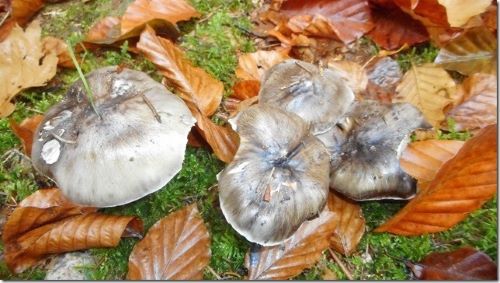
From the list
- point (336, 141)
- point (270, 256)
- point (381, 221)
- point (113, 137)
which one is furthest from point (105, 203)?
point (381, 221)

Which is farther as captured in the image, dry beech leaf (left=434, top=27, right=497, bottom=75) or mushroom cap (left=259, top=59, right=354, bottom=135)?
dry beech leaf (left=434, top=27, right=497, bottom=75)

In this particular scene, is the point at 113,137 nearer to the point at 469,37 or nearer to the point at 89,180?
the point at 89,180

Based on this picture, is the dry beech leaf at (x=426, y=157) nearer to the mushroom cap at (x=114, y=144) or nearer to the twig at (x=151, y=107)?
the mushroom cap at (x=114, y=144)

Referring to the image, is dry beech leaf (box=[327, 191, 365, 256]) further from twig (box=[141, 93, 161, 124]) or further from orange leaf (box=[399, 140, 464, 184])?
twig (box=[141, 93, 161, 124])

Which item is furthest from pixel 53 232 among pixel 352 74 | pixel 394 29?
pixel 394 29

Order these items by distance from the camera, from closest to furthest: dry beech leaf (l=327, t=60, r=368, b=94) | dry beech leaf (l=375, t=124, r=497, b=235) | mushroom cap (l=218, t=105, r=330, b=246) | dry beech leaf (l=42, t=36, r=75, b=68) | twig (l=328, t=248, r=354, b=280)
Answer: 1. mushroom cap (l=218, t=105, r=330, b=246)
2. dry beech leaf (l=375, t=124, r=497, b=235)
3. twig (l=328, t=248, r=354, b=280)
4. dry beech leaf (l=327, t=60, r=368, b=94)
5. dry beech leaf (l=42, t=36, r=75, b=68)

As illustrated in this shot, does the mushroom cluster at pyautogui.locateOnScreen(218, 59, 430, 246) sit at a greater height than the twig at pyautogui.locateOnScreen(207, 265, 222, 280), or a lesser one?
greater

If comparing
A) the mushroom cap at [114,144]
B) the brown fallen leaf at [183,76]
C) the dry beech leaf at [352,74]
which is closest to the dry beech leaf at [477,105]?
the dry beech leaf at [352,74]

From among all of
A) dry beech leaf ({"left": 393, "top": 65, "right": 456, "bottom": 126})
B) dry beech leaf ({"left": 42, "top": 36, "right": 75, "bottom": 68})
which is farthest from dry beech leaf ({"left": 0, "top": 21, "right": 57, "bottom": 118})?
dry beech leaf ({"left": 393, "top": 65, "right": 456, "bottom": 126})
